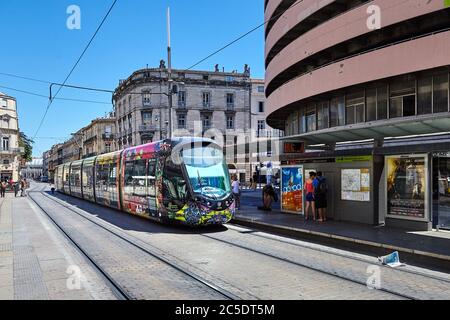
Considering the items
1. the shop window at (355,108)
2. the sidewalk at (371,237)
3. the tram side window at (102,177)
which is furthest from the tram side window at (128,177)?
the shop window at (355,108)

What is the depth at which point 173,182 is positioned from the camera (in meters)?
13.9

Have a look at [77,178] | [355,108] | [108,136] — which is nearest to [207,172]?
[355,108]

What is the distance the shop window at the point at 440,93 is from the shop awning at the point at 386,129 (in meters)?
5.97

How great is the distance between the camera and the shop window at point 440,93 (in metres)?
18.3

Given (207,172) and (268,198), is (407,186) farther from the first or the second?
(268,198)

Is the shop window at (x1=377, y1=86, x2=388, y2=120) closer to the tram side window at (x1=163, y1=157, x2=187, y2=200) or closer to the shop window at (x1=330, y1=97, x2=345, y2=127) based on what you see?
the shop window at (x1=330, y1=97, x2=345, y2=127)

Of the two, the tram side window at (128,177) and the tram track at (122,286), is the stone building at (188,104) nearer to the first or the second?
the tram side window at (128,177)

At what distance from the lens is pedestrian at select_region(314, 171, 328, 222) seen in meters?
14.4

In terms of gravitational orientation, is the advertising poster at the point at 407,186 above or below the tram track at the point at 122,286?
above

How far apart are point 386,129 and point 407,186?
1.77 meters

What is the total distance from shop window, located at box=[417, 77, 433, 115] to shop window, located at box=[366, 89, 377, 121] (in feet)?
7.91

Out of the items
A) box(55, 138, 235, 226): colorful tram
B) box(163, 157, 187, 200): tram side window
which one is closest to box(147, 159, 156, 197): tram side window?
box(55, 138, 235, 226): colorful tram

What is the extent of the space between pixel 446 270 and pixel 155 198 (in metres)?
9.72
